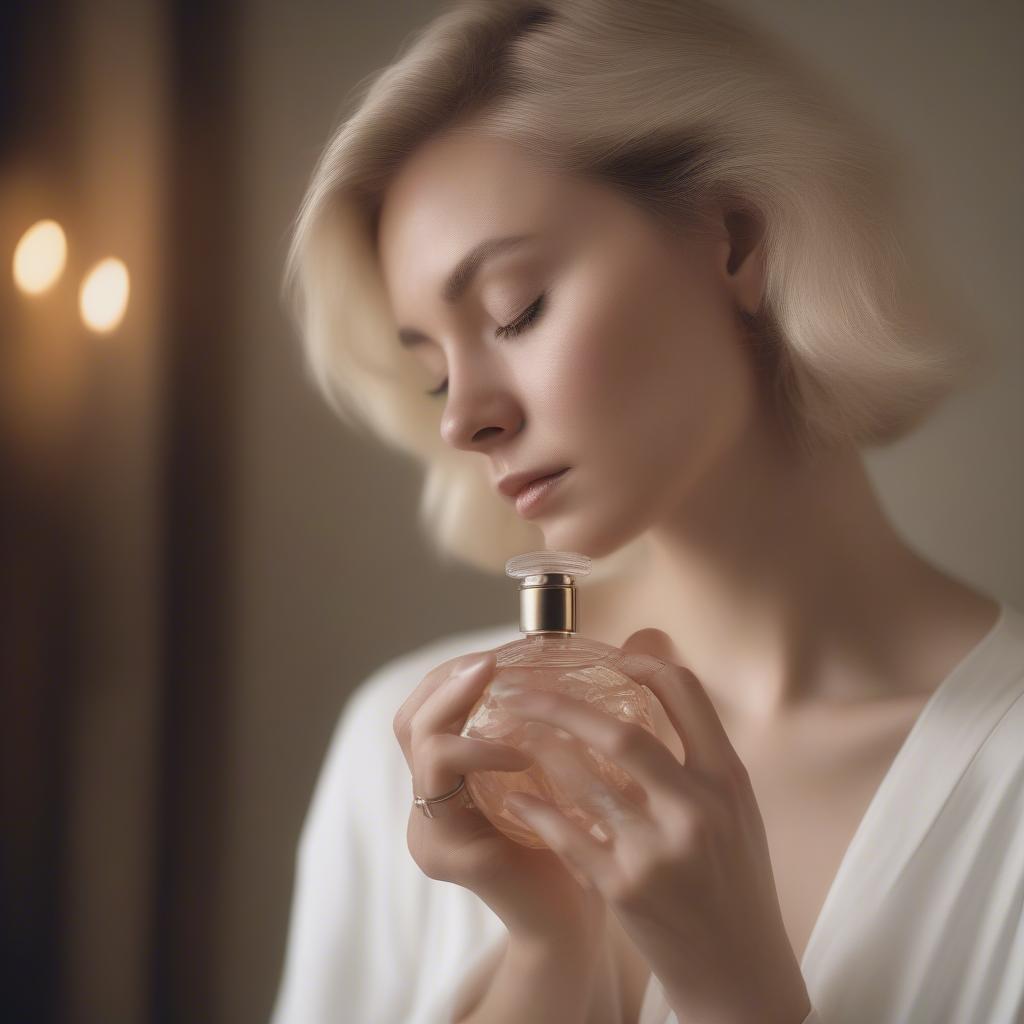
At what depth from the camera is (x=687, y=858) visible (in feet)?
1.63

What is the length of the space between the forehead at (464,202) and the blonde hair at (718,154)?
1 centimetres

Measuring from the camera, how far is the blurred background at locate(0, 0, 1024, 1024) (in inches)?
31.4

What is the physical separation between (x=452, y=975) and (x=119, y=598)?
426 mm

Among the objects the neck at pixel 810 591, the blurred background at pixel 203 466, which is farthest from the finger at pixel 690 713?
the blurred background at pixel 203 466

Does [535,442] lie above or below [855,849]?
above

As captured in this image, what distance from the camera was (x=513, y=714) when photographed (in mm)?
526

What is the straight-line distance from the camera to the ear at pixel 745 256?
0.72m

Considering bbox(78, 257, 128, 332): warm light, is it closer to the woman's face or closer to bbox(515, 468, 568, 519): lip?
the woman's face

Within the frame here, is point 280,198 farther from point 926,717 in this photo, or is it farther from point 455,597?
point 926,717

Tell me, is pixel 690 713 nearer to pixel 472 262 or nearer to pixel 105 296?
pixel 472 262

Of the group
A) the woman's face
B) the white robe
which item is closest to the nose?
the woman's face

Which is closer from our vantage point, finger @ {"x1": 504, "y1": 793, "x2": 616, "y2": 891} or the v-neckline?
finger @ {"x1": 504, "y1": 793, "x2": 616, "y2": 891}

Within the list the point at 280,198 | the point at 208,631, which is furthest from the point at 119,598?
the point at 280,198

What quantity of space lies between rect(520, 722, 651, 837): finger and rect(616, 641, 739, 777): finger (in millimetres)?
44
